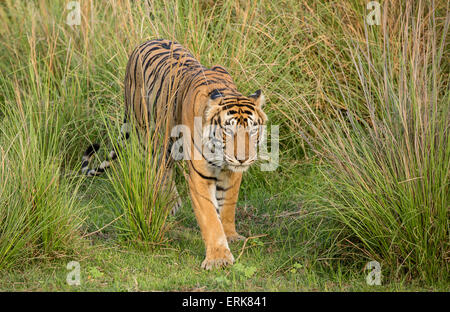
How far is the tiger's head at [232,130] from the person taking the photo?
3973 mm

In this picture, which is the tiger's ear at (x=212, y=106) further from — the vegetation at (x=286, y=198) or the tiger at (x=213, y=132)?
the vegetation at (x=286, y=198)

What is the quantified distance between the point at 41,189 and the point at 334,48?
292cm

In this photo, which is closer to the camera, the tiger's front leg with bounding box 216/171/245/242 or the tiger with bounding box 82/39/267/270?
the tiger with bounding box 82/39/267/270

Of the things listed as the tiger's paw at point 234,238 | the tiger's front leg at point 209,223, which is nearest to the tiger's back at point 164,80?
the tiger's front leg at point 209,223

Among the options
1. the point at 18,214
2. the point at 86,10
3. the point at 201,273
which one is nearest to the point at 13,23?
the point at 86,10

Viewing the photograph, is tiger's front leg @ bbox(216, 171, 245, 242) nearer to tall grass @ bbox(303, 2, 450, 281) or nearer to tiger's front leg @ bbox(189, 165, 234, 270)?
tiger's front leg @ bbox(189, 165, 234, 270)

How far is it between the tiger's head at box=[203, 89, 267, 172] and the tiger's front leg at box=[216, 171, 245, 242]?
0.96 ft

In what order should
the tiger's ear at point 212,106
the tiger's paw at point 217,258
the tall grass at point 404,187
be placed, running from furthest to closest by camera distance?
the tiger's ear at point 212,106, the tiger's paw at point 217,258, the tall grass at point 404,187

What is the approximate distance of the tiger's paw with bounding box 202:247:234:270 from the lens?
13.0 ft

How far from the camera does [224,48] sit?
565cm

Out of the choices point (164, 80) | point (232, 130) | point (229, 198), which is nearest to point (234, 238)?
point (229, 198)

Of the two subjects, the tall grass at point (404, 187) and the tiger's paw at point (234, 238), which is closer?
the tall grass at point (404, 187)

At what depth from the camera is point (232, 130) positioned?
4.01 metres

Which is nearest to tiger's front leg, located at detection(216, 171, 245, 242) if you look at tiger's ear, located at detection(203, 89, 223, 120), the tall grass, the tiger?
the tiger
